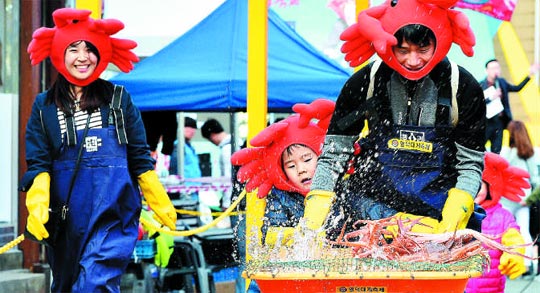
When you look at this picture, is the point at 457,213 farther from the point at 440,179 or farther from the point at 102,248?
the point at 102,248

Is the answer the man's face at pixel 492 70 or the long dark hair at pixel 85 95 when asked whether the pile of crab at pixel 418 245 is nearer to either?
the long dark hair at pixel 85 95

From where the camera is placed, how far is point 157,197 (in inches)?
299

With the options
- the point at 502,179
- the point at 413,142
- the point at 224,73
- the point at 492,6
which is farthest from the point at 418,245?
the point at 492,6

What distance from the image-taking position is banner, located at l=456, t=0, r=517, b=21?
15727 millimetres

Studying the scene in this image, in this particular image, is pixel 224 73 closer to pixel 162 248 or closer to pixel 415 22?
pixel 162 248

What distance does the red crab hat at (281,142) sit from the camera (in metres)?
7.61

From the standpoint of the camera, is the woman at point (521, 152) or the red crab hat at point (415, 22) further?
the woman at point (521, 152)

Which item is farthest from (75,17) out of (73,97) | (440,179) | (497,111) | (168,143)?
(497,111)

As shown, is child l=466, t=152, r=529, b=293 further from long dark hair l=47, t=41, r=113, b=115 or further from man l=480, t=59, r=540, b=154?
man l=480, t=59, r=540, b=154

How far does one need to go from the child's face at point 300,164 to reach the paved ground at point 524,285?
5.20 m

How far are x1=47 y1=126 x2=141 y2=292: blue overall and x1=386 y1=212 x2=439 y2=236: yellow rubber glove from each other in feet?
6.00

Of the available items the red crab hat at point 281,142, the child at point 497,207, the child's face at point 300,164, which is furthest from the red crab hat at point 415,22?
the child at point 497,207

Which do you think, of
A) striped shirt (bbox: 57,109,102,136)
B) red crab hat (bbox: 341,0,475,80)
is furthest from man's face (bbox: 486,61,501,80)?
red crab hat (bbox: 341,0,475,80)

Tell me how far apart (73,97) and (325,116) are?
1518 mm
